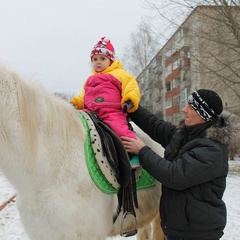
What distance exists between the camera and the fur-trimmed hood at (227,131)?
2.14 m

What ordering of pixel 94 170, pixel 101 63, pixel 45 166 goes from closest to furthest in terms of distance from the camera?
pixel 45 166
pixel 94 170
pixel 101 63

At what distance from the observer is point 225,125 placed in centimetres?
220

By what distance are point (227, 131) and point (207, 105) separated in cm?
22

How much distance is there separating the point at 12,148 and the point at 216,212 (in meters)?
1.40

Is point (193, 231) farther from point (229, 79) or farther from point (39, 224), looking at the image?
point (229, 79)

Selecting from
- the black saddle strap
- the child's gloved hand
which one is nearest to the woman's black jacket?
the black saddle strap

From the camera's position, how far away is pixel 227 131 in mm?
2158

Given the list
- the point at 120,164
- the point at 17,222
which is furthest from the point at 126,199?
the point at 17,222

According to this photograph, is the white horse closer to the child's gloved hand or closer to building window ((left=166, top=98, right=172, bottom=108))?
the child's gloved hand

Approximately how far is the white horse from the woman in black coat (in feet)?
1.58

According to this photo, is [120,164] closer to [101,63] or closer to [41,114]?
[41,114]

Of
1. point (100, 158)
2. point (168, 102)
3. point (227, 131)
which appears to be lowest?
point (168, 102)

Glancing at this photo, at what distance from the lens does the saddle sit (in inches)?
88.4

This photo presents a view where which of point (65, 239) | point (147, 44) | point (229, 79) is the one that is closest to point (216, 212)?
point (65, 239)
